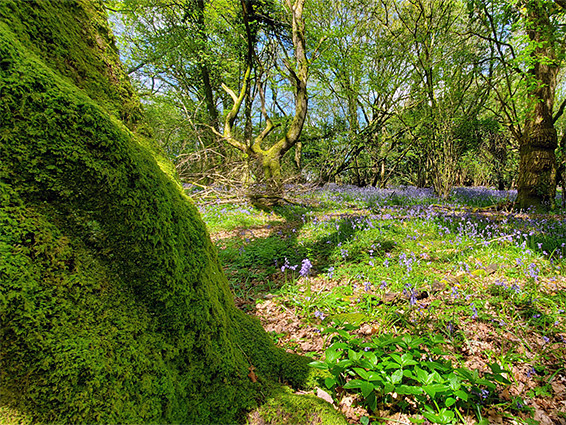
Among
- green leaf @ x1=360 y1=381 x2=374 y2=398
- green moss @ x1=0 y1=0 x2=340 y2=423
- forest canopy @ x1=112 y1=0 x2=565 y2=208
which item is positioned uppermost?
forest canopy @ x1=112 y1=0 x2=565 y2=208

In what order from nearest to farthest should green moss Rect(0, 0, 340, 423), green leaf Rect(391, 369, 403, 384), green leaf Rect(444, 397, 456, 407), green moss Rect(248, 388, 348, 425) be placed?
1. green moss Rect(0, 0, 340, 423)
2. green moss Rect(248, 388, 348, 425)
3. green leaf Rect(444, 397, 456, 407)
4. green leaf Rect(391, 369, 403, 384)

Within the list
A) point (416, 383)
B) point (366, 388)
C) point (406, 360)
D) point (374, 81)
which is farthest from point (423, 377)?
point (374, 81)

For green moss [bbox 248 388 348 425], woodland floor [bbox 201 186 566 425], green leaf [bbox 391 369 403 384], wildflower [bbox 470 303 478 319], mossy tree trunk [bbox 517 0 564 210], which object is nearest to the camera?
green moss [bbox 248 388 348 425]

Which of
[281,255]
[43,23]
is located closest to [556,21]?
[281,255]

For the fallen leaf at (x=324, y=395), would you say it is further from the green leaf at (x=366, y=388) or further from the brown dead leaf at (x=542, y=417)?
the brown dead leaf at (x=542, y=417)

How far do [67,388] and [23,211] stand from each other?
636 millimetres

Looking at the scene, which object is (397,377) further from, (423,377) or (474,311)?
(474,311)

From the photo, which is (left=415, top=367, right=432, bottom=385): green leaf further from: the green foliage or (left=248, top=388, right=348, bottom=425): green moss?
(left=248, top=388, right=348, bottom=425): green moss

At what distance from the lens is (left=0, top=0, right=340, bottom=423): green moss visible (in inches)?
32.4

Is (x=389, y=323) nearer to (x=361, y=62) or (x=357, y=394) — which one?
(x=357, y=394)

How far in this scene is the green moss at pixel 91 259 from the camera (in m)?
0.82

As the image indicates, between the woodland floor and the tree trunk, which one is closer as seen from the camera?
the woodland floor

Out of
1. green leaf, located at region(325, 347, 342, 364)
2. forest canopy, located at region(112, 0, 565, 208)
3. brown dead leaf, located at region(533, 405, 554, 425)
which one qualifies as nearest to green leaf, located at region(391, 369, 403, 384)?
green leaf, located at region(325, 347, 342, 364)

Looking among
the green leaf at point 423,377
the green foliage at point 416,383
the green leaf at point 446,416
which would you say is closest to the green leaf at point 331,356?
the green foliage at point 416,383
